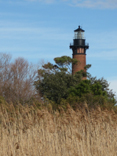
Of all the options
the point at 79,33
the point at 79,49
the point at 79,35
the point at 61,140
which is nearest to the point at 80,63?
the point at 79,49

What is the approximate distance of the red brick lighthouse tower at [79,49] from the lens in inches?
1711

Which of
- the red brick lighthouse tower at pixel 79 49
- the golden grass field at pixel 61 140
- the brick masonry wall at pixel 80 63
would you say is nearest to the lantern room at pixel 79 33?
the red brick lighthouse tower at pixel 79 49

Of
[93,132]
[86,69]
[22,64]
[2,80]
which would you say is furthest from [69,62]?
[93,132]

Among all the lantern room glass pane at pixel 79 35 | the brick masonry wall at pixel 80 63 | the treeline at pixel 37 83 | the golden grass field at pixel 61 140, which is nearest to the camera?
the golden grass field at pixel 61 140

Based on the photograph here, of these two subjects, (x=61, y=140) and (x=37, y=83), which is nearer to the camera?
(x=61, y=140)

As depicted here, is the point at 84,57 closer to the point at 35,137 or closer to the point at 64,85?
the point at 64,85

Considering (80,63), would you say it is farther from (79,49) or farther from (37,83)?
(37,83)

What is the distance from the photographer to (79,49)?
1805 inches

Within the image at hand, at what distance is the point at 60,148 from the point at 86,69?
3683 cm

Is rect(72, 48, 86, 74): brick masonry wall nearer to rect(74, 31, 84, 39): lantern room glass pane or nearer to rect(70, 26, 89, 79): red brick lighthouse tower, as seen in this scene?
rect(70, 26, 89, 79): red brick lighthouse tower

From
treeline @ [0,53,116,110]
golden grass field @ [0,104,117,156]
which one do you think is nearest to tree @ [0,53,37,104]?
treeline @ [0,53,116,110]

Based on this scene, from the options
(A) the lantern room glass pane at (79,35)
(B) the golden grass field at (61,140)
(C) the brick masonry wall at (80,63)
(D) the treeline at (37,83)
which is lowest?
(B) the golden grass field at (61,140)

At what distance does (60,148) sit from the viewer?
637 cm

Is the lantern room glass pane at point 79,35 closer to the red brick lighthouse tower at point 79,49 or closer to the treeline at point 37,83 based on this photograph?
the red brick lighthouse tower at point 79,49
